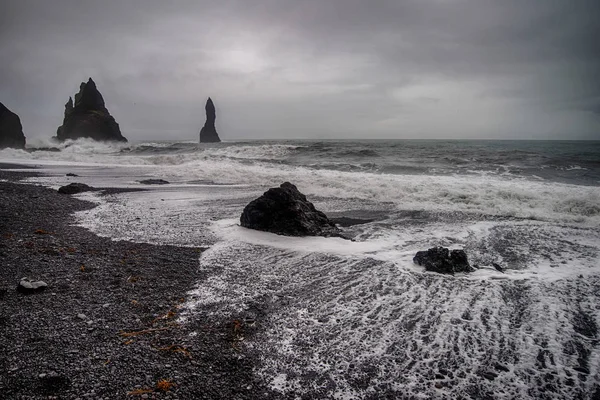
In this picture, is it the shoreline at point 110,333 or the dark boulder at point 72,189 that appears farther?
the dark boulder at point 72,189

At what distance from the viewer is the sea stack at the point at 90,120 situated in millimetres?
76375

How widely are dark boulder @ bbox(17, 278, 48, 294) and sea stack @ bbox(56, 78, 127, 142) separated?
88.2 m

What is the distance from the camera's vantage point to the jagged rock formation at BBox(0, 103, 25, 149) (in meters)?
64.9

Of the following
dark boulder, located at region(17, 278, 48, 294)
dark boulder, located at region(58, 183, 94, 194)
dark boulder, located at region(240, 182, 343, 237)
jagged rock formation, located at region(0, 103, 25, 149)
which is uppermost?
jagged rock formation, located at region(0, 103, 25, 149)

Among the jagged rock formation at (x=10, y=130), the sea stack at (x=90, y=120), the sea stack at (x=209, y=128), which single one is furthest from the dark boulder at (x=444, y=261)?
the sea stack at (x=209, y=128)

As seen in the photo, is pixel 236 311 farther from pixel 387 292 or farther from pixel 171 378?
pixel 387 292

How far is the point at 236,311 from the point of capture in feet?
13.5

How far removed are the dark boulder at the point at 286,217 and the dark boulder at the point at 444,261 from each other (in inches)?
95.1

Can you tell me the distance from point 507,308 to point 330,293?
2.44 metres

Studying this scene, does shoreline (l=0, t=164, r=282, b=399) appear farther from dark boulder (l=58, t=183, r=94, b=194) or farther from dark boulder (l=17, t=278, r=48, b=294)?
dark boulder (l=58, t=183, r=94, b=194)

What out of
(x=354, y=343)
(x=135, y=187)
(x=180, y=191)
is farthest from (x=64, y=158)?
(x=354, y=343)

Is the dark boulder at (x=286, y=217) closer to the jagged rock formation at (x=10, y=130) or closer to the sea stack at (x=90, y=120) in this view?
the jagged rock formation at (x=10, y=130)

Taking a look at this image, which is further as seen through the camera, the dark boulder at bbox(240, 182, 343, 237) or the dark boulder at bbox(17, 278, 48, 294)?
the dark boulder at bbox(240, 182, 343, 237)

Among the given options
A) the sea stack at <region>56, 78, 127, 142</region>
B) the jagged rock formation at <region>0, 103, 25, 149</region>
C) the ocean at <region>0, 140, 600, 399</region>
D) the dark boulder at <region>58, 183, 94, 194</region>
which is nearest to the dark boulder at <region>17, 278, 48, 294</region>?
the ocean at <region>0, 140, 600, 399</region>
